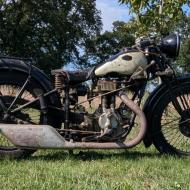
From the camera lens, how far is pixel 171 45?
7.02m

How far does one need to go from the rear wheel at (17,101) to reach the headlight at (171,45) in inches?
63.1

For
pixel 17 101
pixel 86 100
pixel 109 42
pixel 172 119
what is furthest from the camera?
pixel 109 42

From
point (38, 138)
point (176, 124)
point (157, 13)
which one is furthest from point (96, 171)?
point (157, 13)

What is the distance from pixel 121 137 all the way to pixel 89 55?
57634 millimetres

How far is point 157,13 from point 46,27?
1682 inches

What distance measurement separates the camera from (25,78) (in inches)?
269

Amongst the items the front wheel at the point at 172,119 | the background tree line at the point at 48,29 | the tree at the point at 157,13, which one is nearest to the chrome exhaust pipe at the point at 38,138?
the front wheel at the point at 172,119

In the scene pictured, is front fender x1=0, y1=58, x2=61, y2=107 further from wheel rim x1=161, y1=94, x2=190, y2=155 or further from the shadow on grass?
wheel rim x1=161, y1=94, x2=190, y2=155

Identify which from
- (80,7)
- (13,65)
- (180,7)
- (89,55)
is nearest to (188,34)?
(89,55)

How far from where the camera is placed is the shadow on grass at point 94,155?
6.85 meters

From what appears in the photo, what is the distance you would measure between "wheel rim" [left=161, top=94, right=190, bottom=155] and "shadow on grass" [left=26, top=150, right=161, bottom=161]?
0.28 m

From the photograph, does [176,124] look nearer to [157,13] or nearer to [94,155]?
[94,155]

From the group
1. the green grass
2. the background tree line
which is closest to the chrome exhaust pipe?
the green grass

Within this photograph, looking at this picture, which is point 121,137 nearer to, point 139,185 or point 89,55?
point 139,185
